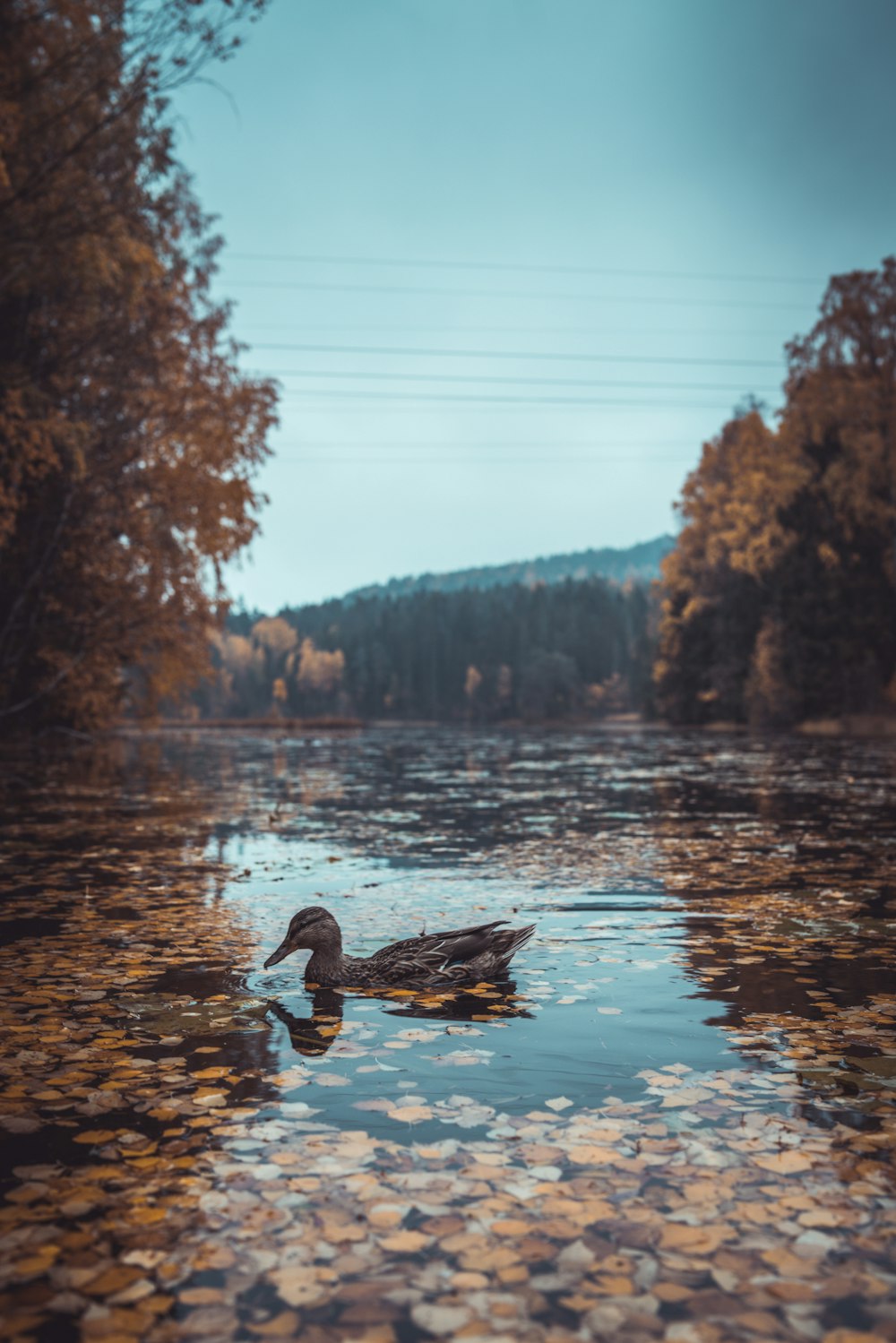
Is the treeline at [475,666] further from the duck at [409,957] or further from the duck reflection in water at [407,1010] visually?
the duck reflection in water at [407,1010]

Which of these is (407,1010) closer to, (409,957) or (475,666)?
(409,957)

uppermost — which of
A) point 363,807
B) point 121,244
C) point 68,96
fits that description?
point 68,96

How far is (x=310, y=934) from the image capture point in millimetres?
6250

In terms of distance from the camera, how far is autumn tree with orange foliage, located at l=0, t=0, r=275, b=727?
576 inches

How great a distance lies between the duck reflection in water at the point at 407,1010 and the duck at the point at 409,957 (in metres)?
0.11

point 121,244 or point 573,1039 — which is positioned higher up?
point 121,244

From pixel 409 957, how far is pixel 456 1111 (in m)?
2.07

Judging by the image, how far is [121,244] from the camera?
1496 centimetres

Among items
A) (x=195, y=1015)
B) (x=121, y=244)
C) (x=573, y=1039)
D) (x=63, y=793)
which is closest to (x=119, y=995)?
(x=195, y=1015)

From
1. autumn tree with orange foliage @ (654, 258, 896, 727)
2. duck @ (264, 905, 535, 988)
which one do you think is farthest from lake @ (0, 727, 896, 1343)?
autumn tree with orange foliage @ (654, 258, 896, 727)

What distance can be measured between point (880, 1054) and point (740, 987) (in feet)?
4.21

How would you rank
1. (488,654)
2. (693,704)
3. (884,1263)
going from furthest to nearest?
(488,654), (693,704), (884,1263)

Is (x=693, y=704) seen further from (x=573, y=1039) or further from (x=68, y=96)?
(x=573, y=1039)

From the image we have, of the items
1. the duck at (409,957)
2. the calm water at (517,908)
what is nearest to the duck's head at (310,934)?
the duck at (409,957)
